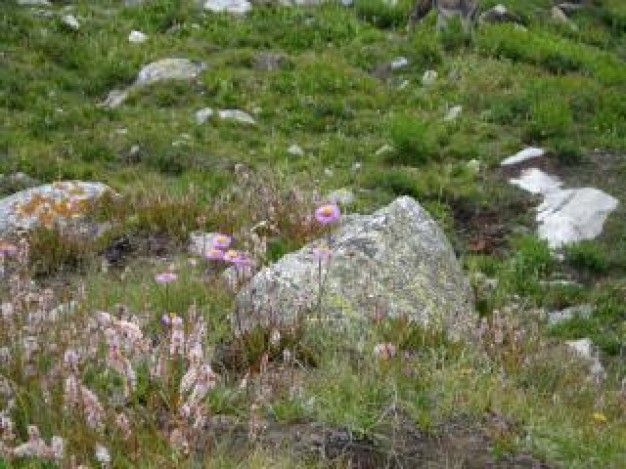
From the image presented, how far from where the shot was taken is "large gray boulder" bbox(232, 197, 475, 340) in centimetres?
616

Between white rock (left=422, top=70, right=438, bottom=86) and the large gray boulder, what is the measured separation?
281 inches

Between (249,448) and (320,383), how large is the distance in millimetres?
712

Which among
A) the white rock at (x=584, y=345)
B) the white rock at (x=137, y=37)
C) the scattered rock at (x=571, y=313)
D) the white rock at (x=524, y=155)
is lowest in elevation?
the white rock at (x=137, y=37)

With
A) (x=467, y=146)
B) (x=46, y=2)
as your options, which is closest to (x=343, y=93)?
(x=467, y=146)

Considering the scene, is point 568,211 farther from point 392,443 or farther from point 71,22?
point 71,22

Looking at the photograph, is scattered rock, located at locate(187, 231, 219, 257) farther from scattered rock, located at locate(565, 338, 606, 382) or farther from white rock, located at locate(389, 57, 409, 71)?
white rock, located at locate(389, 57, 409, 71)

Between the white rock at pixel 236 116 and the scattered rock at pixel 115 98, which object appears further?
the scattered rock at pixel 115 98

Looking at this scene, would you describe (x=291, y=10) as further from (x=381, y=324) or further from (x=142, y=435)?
(x=142, y=435)

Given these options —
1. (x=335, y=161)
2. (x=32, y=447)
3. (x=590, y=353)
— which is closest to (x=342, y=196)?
(x=335, y=161)

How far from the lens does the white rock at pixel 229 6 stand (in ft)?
56.3

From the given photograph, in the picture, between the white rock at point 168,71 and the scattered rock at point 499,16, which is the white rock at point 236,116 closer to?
the white rock at point 168,71

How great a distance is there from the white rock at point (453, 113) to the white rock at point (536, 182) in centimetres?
157

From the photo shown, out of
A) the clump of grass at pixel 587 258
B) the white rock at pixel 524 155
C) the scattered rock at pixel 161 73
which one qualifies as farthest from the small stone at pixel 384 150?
the scattered rock at pixel 161 73

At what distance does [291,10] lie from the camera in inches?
667
